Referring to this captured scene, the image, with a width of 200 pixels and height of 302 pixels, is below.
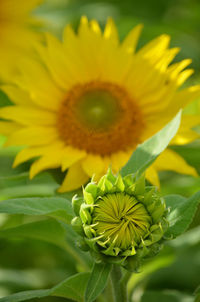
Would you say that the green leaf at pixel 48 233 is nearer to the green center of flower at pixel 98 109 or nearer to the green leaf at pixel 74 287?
the green leaf at pixel 74 287

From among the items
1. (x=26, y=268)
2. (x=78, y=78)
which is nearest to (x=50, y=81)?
(x=78, y=78)

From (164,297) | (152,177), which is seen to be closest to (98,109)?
(152,177)

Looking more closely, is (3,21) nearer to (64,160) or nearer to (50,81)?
(50,81)

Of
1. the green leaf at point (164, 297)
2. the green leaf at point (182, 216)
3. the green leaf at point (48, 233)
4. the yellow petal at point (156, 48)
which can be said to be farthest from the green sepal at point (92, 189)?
the yellow petal at point (156, 48)

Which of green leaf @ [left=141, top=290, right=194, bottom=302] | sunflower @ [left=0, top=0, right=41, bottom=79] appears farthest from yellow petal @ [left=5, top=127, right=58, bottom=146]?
sunflower @ [left=0, top=0, right=41, bottom=79]

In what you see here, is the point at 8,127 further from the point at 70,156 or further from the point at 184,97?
the point at 184,97

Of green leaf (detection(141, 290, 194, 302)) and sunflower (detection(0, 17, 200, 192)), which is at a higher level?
sunflower (detection(0, 17, 200, 192))

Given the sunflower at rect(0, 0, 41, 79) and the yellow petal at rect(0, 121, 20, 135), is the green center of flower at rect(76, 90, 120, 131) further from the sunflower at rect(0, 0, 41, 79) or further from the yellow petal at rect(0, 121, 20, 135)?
the sunflower at rect(0, 0, 41, 79)
